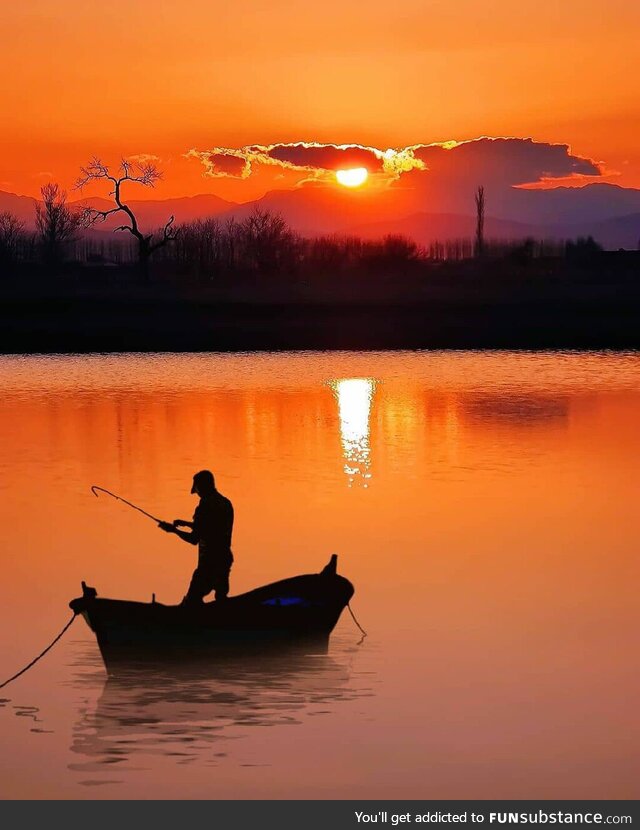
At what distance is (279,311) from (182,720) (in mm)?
79262

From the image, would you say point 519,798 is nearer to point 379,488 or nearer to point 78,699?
point 78,699

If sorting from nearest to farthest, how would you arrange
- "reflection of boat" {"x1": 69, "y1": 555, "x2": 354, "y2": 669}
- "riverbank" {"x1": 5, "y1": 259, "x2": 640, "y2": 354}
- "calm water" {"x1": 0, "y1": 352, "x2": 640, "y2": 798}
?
"calm water" {"x1": 0, "y1": 352, "x2": 640, "y2": 798} < "reflection of boat" {"x1": 69, "y1": 555, "x2": 354, "y2": 669} < "riverbank" {"x1": 5, "y1": 259, "x2": 640, "y2": 354}

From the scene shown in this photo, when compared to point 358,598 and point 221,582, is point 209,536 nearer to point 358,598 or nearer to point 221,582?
point 221,582

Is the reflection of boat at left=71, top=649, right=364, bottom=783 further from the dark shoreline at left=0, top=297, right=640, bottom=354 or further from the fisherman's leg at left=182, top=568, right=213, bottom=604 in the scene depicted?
the dark shoreline at left=0, top=297, right=640, bottom=354

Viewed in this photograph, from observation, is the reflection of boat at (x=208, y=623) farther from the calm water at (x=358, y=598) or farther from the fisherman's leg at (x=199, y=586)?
the fisherman's leg at (x=199, y=586)

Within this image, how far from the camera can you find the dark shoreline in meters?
86.1

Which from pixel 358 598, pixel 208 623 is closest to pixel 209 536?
pixel 208 623

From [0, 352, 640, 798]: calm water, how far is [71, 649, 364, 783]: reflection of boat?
32 millimetres

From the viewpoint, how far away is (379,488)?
30875mm

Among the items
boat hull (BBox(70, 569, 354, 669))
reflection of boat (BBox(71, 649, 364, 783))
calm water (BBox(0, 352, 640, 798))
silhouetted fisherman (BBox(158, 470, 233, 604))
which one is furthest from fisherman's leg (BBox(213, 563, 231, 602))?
calm water (BBox(0, 352, 640, 798))

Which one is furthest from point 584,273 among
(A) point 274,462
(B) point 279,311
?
(A) point 274,462

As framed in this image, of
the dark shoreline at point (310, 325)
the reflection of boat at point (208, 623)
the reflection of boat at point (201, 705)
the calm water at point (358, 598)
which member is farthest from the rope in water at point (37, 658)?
the dark shoreline at point (310, 325)

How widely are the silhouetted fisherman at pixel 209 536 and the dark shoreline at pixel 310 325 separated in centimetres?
6685

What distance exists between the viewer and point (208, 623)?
638 inches
